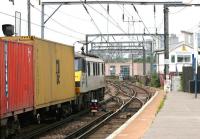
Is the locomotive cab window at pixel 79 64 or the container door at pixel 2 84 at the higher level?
the locomotive cab window at pixel 79 64

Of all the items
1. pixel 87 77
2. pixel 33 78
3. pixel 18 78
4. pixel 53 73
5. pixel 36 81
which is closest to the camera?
pixel 18 78

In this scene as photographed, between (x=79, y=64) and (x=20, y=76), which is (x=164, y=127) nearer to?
(x=20, y=76)

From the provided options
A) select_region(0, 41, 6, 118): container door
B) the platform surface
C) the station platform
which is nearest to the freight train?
select_region(0, 41, 6, 118): container door

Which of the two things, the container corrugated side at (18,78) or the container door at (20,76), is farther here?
the container door at (20,76)

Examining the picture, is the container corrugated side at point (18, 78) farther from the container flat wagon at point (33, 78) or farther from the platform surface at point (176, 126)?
the platform surface at point (176, 126)

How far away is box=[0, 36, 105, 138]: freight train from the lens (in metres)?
14.3

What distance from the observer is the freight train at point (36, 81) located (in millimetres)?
14289

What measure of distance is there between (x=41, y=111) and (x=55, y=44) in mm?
2483

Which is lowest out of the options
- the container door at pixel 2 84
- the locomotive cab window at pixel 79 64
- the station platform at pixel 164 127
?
the station platform at pixel 164 127

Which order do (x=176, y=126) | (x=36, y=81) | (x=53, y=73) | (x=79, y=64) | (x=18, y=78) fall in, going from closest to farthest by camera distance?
(x=18, y=78), (x=36, y=81), (x=176, y=126), (x=53, y=73), (x=79, y=64)

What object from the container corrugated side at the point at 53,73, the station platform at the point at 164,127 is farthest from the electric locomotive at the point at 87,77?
the station platform at the point at 164,127

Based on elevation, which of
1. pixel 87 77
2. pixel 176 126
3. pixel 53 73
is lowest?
pixel 176 126

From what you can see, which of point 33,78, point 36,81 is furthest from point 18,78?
point 36,81

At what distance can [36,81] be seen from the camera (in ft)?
56.5
